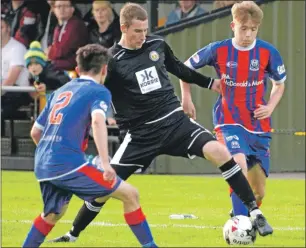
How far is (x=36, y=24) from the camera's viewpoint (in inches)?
751

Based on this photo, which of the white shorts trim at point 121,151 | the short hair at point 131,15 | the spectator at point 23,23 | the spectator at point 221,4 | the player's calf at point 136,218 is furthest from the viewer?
the spectator at point 23,23

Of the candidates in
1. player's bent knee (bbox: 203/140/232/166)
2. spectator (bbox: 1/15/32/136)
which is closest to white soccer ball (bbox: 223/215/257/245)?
player's bent knee (bbox: 203/140/232/166)

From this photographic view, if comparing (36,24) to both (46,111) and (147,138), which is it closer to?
(147,138)

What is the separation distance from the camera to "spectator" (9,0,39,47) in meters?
18.8

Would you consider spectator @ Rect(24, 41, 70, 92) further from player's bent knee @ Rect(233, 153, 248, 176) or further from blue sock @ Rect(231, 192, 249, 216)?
blue sock @ Rect(231, 192, 249, 216)

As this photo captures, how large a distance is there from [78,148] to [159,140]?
161 centimetres

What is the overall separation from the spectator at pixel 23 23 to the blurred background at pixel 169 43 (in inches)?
1.3

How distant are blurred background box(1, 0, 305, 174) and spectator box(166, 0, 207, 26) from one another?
0.02 m

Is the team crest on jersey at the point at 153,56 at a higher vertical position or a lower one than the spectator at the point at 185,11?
lower

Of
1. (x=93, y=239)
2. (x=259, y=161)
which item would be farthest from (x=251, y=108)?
(x=93, y=239)

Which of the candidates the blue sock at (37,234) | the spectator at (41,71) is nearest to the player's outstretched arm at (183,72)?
the blue sock at (37,234)

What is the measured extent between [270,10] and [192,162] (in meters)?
2.55

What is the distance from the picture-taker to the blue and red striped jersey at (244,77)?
444 inches

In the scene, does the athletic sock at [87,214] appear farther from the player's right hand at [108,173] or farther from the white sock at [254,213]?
the player's right hand at [108,173]
